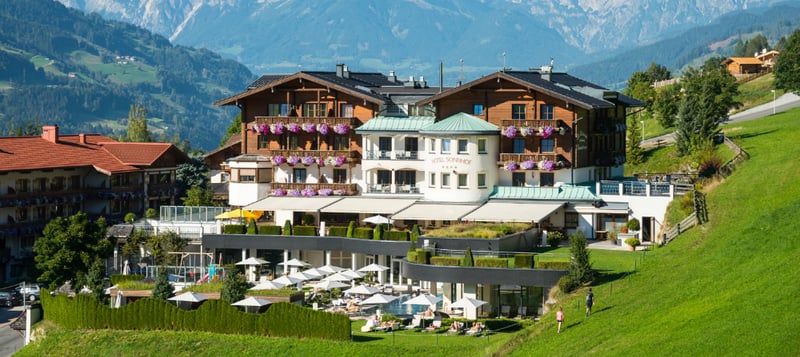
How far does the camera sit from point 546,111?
3295 inches

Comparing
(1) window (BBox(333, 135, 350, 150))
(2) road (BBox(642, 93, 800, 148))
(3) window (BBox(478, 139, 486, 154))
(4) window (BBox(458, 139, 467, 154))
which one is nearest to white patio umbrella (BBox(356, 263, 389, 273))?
(4) window (BBox(458, 139, 467, 154))

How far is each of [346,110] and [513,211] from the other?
16038 millimetres

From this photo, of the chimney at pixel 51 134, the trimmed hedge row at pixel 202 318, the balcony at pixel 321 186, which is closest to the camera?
the trimmed hedge row at pixel 202 318

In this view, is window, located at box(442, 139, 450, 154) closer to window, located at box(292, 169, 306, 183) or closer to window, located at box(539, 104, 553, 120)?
window, located at box(539, 104, 553, 120)

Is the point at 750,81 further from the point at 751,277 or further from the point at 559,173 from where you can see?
the point at 751,277

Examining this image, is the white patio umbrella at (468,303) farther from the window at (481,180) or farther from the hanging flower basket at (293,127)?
the hanging flower basket at (293,127)

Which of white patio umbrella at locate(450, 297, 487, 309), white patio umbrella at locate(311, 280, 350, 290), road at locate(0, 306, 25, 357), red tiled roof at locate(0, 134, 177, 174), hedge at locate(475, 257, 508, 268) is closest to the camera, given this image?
white patio umbrella at locate(450, 297, 487, 309)

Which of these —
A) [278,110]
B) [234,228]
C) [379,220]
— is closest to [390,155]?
[379,220]

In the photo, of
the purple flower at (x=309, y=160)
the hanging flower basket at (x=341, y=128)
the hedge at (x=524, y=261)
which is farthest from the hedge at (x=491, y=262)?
the purple flower at (x=309, y=160)

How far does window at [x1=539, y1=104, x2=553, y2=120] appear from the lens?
8356 centimetres

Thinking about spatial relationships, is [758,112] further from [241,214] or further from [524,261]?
[524,261]

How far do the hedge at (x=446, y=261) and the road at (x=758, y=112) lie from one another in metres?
52.7

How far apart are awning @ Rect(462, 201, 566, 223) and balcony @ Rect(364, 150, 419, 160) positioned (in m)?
6.78

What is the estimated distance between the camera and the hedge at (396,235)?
77.4m
